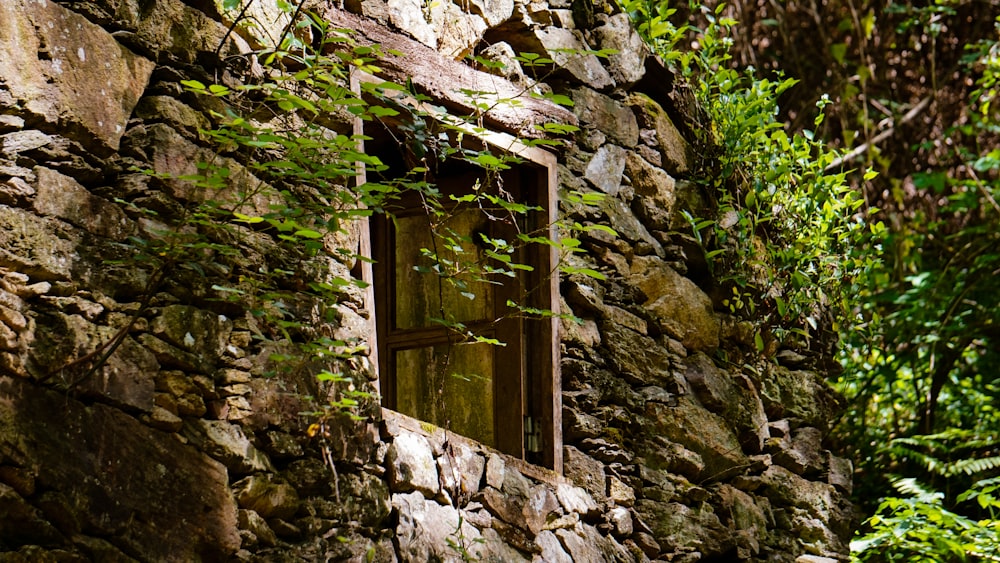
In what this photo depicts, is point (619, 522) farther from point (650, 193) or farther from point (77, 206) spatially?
point (77, 206)

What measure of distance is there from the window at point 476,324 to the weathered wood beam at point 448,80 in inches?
4.2

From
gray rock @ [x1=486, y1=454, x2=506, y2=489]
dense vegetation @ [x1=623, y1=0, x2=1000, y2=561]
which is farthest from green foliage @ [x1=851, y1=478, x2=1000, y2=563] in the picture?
gray rock @ [x1=486, y1=454, x2=506, y2=489]

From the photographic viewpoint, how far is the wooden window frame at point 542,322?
352cm

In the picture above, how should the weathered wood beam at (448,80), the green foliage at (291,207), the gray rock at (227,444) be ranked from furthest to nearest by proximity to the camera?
1. the weathered wood beam at (448,80)
2. the green foliage at (291,207)
3. the gray rock at (227,444)

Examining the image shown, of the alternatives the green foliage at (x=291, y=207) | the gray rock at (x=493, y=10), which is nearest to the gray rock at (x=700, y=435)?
the green foliage at (x=291, y=207)

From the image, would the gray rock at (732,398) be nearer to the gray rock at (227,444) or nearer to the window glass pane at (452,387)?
the window glass pane at (452,387)

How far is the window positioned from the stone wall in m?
0.11

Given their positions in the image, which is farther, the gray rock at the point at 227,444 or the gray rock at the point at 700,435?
the gray rock at the point at 700,435

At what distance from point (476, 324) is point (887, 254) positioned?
70.7 inches

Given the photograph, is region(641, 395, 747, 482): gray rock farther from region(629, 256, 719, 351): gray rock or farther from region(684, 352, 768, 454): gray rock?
region(629, 256, 719, 351): gray rock

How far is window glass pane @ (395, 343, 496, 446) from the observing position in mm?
3727

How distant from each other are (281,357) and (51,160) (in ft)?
2.27

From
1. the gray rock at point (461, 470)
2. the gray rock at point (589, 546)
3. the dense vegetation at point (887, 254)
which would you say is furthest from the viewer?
the dense vegetation at point (887, 254)

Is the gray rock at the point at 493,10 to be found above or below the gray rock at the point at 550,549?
above
